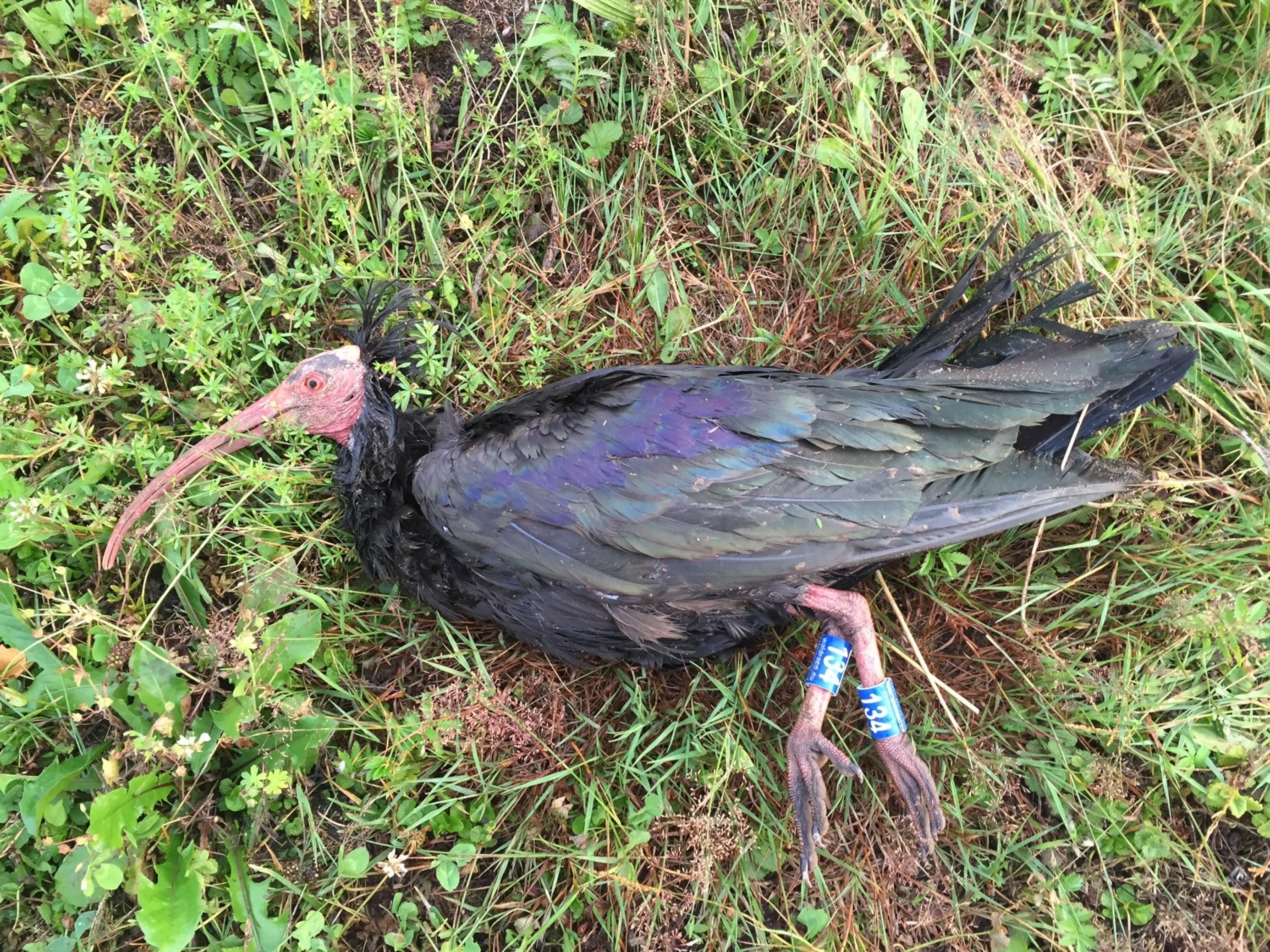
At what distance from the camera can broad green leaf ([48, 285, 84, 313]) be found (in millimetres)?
2748

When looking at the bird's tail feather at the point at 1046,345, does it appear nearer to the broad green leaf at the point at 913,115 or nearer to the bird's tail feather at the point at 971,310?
the bird's tail feather at the point at 971,310

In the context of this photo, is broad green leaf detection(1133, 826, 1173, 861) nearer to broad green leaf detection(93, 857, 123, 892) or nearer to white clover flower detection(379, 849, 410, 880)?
white clover flower detection(379, 849, 410, 880)

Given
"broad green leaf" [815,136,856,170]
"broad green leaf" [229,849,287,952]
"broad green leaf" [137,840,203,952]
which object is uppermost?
"broad green leaf" [815,136,856,170]

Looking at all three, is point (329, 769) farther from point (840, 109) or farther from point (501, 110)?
point (840, 109)

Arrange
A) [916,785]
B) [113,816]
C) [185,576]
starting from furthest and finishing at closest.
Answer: [185,576] → [916,785] → [113,816]

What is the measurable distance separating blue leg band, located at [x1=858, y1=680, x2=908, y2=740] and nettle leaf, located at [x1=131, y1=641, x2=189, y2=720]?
2.16 m

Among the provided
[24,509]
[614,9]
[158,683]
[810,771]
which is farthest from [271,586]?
[614,9]

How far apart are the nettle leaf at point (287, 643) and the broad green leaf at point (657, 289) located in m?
1.59

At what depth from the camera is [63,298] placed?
2.75 meters

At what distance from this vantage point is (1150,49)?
9.56 feet

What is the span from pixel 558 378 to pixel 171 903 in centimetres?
206

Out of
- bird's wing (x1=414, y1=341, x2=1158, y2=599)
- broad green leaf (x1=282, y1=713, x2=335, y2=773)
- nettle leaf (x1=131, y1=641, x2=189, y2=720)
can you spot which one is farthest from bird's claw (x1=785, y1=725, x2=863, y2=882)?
nettle leaf (x1=131, y1=641, x2=189, y2=720)

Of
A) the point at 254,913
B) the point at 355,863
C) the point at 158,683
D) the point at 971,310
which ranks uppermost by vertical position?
the point at 971,310

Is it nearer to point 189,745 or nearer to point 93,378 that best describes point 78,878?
point 189,745
